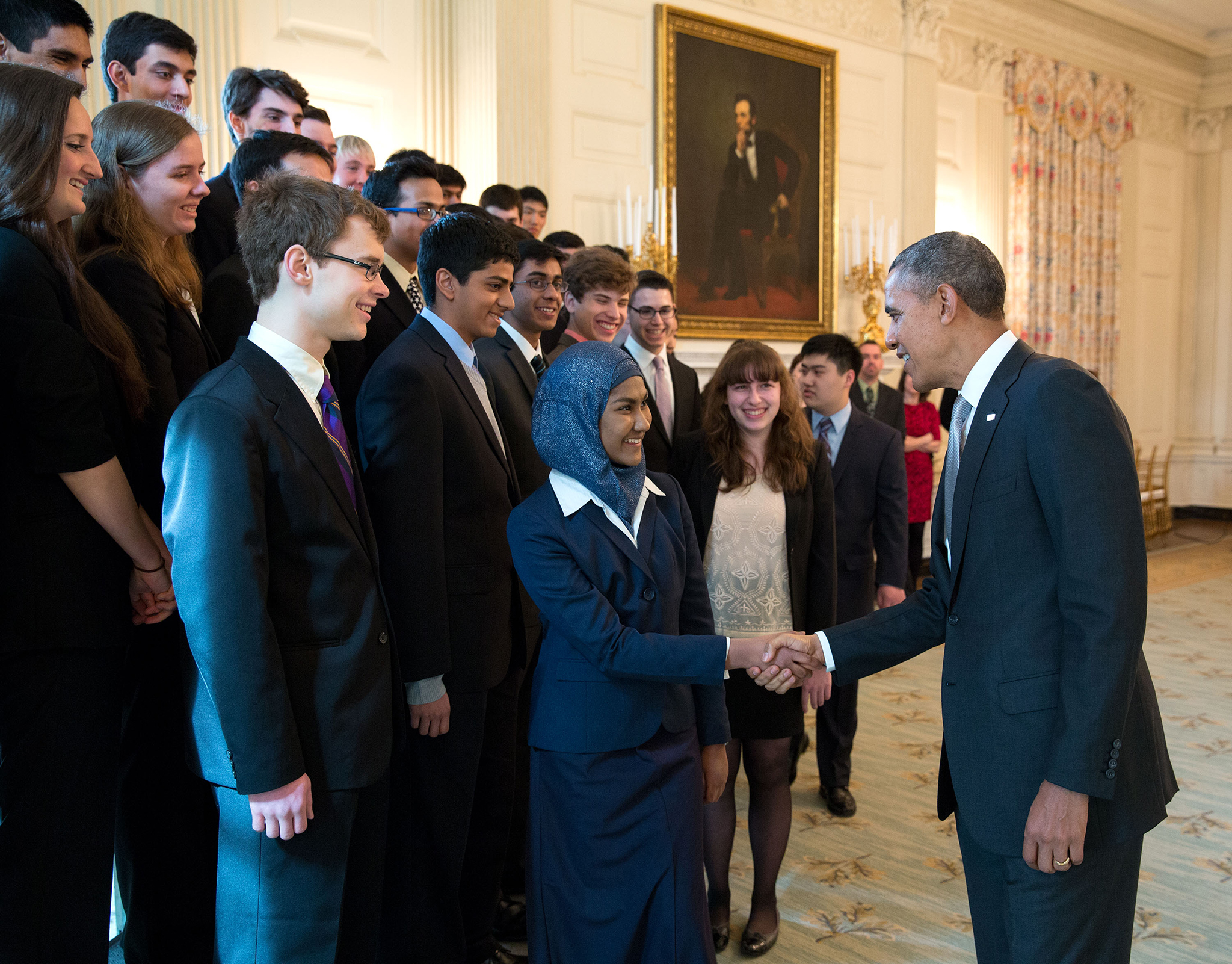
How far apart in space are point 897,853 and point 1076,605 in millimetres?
1986

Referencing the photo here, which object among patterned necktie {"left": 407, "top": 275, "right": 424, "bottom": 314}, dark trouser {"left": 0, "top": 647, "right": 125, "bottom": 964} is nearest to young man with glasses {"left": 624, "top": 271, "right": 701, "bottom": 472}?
patterned necktie {"left": 407, "top": 275, "right": 424, "bottom": 314}

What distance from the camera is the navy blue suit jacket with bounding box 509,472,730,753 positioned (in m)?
1.83

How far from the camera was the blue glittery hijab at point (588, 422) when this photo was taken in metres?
→ 1.88

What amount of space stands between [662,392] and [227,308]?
Answer: 1.61 meters

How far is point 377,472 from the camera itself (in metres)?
2.11

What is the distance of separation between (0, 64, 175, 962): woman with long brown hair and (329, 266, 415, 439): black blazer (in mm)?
707

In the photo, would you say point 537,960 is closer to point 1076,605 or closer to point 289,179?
point 1076,605

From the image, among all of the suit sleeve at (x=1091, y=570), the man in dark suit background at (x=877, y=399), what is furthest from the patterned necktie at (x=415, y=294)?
the man in dark suit background at (x=877, y=399)

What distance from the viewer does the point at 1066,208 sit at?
10.1 m

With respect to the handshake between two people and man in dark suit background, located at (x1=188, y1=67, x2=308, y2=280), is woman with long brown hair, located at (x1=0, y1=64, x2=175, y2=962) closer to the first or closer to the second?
the handshake between two people

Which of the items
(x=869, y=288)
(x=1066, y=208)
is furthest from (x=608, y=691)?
(x=1066, y=208)

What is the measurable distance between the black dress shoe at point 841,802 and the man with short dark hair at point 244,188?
2607 millimetres

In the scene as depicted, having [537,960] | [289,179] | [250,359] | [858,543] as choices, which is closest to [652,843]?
[537,960]

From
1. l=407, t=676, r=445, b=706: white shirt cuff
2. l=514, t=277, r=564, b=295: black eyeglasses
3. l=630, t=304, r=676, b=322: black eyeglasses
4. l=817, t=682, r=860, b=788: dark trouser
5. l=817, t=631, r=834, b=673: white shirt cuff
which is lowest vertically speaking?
l=817, t=682, r=860, b=788: dark trouser
